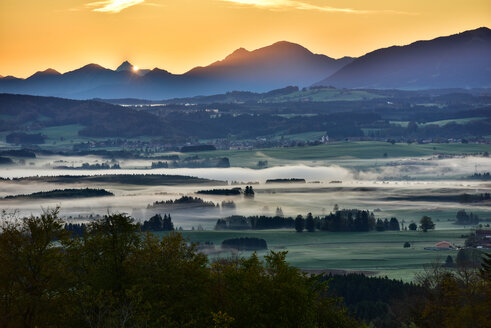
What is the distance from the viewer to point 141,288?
6975cm

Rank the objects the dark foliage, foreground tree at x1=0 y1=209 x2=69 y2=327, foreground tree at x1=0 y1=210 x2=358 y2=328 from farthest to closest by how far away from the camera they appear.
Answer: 1. the dark foliage
2. foreground tree at x1=0 y1=209 x2=69 y2=327
3. foreground tree at x1=0 y1=210 x2=358 y2=328

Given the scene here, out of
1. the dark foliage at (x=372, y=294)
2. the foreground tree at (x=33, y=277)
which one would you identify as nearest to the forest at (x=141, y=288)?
the foreground tree at (x=33, y=277)

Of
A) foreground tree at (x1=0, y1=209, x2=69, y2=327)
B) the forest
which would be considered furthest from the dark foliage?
foreground tree at (x1=0, y1=209, x2=69, y2=327)

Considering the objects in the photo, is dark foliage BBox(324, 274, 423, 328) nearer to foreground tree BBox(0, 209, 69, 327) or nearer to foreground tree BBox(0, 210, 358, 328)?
foreground tree BBox(0, 210, 358, 328)

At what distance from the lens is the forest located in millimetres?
66375

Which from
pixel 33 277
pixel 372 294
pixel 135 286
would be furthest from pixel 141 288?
pixel 372 294

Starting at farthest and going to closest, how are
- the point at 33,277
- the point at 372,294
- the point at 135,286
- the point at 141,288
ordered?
the point at 372,294, the point at 33,277, the point at 141,288, the point at 135,286

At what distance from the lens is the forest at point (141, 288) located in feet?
218

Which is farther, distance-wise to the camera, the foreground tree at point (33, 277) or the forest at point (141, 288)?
the foreground tree at point (33, 277)

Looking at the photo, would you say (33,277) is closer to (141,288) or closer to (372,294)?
(141,288)

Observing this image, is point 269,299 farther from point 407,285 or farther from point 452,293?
point 407,285

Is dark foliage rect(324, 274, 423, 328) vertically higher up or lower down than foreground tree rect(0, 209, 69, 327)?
lower down

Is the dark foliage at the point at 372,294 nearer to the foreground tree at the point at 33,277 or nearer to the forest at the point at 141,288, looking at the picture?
the forest at the point at 141,288

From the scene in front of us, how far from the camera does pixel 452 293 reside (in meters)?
85.9
